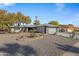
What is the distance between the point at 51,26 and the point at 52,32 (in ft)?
2.95

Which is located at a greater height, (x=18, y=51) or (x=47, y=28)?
(x=18, y=51)

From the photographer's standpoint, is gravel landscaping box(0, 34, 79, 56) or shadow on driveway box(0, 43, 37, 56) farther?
gravel landscaping box(0, 34, 79, 56)

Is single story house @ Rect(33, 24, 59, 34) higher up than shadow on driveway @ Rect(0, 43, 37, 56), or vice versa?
shadow on driveway @ Rect(0, 43, 37, 56)

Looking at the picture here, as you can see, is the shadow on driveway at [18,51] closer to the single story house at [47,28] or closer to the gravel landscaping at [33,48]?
the gravel landscaping at [33,48]

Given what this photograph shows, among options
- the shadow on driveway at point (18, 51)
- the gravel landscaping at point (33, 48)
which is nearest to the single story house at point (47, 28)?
the gravel landscaping at point (33, 48)

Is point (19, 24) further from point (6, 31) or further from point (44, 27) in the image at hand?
point (44, 27)

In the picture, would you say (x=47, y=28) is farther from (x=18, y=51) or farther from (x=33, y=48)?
(x=18, y=51)

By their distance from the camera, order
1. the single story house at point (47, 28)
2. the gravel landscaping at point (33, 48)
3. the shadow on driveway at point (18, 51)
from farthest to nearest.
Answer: the single story house at point (47, 28) < the gravel landscaping at point (33, 48) < the shadow on driveway at point (18, 51)

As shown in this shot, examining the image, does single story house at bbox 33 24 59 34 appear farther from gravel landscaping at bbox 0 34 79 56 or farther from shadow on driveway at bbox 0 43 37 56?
shadow on driveway at bbox 0 43 37 56

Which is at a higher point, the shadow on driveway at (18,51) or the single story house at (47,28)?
the shadow on driveway at (18,51)

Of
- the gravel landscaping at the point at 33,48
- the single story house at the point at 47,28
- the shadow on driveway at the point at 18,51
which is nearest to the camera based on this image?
the shadow on driveway at the point at 18,51

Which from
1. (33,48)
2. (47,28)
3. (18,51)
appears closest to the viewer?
(18,51)

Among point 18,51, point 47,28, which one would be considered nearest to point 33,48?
point 18,51

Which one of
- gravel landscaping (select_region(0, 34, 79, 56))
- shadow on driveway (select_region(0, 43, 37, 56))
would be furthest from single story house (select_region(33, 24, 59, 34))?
shadow on driveway (select_region(0, 43, 37, 56))
